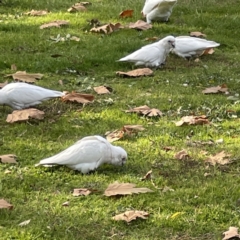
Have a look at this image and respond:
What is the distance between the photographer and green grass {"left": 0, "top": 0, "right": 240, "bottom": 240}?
11.7 feet

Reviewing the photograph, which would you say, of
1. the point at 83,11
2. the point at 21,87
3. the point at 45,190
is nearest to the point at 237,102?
the point at 21,87

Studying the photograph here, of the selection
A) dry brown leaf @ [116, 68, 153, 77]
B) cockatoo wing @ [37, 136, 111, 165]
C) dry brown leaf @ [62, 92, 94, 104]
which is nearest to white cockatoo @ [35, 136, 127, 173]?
cockatoo wing @ [37, 136, 111, 165]

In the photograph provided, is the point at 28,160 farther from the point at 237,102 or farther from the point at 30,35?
the point at 30,35

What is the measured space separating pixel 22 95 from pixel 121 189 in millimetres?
1695

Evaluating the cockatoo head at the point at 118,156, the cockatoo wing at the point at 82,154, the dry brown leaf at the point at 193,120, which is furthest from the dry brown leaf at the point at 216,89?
the cockatoo wing at the point at 82,154

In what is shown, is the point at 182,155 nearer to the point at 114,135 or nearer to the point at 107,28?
the point at 114,135

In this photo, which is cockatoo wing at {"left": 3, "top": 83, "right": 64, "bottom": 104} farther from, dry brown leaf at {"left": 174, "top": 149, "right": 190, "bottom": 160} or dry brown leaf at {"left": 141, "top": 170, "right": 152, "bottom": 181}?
dry brown leaf at {"left": 141, "top": 170, "right": 152, "bottom": 181}

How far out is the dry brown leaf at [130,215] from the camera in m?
3.54

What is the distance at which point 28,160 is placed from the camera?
4.42 metres

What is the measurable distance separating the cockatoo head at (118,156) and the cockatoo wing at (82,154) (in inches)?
2.4

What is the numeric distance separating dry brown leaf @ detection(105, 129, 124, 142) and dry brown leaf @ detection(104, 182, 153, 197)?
0.95 m

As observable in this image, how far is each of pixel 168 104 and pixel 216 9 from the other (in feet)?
14.2

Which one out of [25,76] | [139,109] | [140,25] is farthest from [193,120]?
[140,25]

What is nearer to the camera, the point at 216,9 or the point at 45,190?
the point at 45,190
